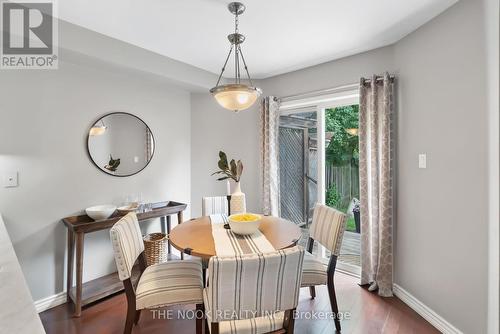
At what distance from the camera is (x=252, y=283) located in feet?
3.75

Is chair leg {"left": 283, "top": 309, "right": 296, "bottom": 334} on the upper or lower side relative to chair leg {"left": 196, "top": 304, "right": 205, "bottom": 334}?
upper

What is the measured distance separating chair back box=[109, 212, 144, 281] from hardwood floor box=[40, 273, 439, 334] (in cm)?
67

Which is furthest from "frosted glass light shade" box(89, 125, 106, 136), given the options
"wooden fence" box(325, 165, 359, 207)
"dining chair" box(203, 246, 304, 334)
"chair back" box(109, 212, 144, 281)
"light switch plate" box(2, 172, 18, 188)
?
"wooden fence" box(325, 165, 359, 207)

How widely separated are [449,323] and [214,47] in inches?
120

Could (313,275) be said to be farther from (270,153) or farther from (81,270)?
(81,270)

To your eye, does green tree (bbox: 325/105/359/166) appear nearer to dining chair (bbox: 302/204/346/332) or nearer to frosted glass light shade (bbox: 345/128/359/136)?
frosted glass light shade (bbox: 345/128/359/136)

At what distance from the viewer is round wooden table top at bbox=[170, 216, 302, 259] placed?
1.58 meters

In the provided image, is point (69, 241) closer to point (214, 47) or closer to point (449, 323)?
point (214, 47)

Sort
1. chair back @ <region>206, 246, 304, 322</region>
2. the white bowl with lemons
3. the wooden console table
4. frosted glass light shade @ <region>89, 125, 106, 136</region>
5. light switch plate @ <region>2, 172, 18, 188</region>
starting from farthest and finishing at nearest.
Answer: frosted glass light shade @ <region>89, 125, 106, 136</region> < the wooden console table < light switch plate @ <region>2, 172, 18, 188</region> < the white bowl with lemons < chair back @ <region>206, 246, 304, 322</region>

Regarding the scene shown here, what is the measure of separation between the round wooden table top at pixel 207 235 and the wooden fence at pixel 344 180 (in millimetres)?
1097

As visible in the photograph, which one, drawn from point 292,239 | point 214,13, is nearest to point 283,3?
point 214,13

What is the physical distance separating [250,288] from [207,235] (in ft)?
2.46

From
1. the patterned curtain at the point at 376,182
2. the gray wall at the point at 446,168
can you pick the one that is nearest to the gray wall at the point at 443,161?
the gray wall at the point at 446,168

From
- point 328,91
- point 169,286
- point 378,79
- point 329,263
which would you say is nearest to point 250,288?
point 169,286
